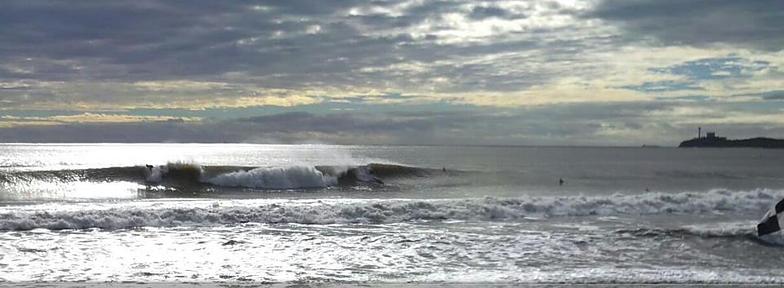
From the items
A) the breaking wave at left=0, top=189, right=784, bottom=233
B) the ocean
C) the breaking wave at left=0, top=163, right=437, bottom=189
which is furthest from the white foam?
the breaking wave at left=0, top=189, right=784, bottom=233

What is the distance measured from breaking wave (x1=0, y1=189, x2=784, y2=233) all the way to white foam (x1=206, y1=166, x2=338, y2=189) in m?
11.6

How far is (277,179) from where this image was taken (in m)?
31.3

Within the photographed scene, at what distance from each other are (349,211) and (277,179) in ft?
47.1

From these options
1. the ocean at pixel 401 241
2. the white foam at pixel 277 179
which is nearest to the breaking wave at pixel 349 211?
the ocean at pixel 401 241

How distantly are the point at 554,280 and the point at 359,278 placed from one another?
2774mm

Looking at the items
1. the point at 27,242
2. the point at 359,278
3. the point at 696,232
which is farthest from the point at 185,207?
the point at 696,232

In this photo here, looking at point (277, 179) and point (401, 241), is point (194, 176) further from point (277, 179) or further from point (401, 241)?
point (401, 241)

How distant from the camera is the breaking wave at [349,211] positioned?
50.9 feet

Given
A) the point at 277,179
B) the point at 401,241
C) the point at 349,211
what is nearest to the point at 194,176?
the point at 277,179

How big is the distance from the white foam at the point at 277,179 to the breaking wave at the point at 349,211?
11574mm

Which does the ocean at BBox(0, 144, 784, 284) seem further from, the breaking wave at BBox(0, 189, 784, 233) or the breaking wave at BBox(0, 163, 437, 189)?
the breaking wave at BBox(0, 163, 437, 189)

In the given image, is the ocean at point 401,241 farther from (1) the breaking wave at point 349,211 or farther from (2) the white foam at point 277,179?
(2) the white foam at point 277,179

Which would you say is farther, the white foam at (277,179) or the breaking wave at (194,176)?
the white foam at (277,179)

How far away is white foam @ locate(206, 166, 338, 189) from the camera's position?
30608mm
